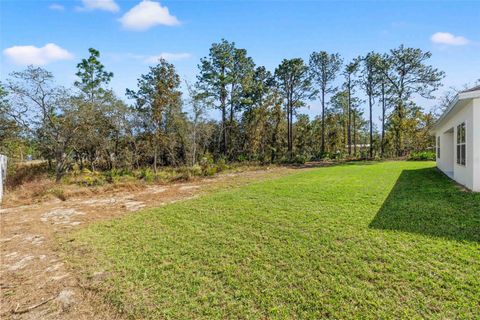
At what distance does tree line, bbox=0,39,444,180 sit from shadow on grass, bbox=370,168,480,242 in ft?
32.9

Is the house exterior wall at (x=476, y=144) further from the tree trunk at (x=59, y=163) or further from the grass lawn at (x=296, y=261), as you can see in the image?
the tree trunk at (x=59, y=163)

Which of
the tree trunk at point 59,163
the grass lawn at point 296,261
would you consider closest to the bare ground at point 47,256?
the grass lawn at point 296,261

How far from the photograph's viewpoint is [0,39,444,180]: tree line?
32.7 feet

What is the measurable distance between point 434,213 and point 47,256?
6.23 m

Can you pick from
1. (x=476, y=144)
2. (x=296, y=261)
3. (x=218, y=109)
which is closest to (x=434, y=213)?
(x=476, y=144)

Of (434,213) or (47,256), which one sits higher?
(434,213)

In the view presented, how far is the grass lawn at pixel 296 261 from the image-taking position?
2080mm

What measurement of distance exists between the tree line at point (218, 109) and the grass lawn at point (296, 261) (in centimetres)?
793

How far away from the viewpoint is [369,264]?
2.65 meters

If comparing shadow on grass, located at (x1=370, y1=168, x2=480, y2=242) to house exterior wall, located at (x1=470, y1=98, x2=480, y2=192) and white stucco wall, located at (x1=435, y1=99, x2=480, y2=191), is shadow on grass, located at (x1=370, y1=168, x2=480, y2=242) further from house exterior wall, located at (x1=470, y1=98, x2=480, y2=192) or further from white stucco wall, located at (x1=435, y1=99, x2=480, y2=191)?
white stucco wall, located at (x1=435, y1=99, x2=480, y2=191)

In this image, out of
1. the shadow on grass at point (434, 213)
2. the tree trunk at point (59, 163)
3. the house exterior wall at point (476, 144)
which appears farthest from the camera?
the tree trunk at point (59, 163)

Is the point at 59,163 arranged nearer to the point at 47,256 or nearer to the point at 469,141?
the point at 47,256

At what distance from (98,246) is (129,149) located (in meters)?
11.3

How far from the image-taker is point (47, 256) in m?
3.36
